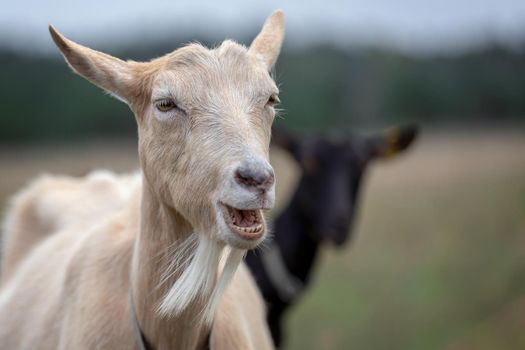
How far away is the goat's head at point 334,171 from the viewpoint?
8.09 metres

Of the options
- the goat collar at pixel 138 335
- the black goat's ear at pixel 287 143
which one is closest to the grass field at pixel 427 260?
the black goat's ear at pixel 287 143

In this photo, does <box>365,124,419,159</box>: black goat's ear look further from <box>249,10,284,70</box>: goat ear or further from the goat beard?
the goat beard

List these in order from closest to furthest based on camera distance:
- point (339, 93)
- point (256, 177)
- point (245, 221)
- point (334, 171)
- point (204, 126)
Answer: point (256, 177) → point (245, 221) → point (204, 126) → point (334, 171) → point (339, 93)

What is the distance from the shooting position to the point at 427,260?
41.7 ft

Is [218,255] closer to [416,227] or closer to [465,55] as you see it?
[416,227]

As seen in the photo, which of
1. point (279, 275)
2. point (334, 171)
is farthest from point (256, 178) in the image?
point (334, 171)

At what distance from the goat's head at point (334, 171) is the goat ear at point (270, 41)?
11.9ft

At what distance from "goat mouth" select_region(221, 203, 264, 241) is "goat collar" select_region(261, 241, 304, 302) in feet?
14.1

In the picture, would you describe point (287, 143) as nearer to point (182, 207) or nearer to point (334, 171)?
point (334, 171)

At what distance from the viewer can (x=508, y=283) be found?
11.1m

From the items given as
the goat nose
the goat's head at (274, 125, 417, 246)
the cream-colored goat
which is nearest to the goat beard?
the cream-colored goat

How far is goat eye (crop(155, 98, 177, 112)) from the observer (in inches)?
145

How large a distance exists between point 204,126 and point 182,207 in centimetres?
38

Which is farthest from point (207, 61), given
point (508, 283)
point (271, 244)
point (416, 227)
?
point (416, 227)
